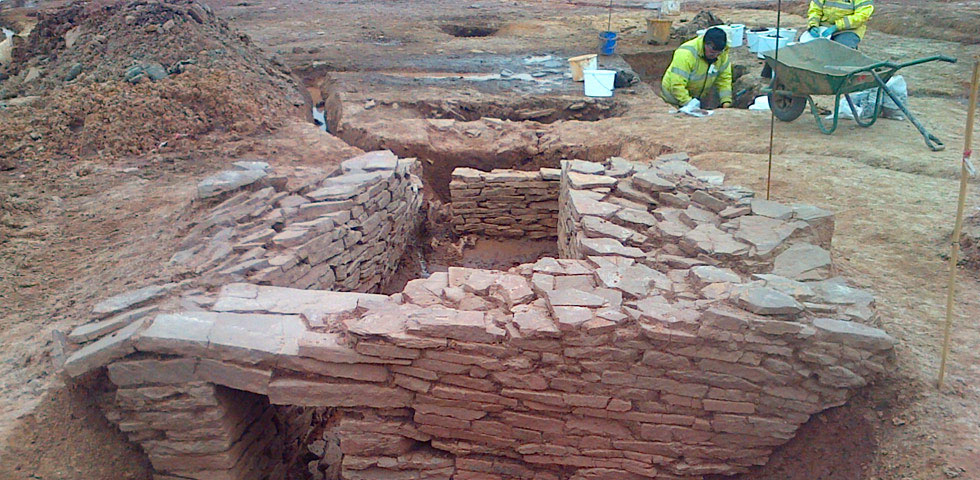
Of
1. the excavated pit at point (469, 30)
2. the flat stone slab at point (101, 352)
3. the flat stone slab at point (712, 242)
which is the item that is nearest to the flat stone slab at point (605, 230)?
the flat stone slab at point (712, 242)

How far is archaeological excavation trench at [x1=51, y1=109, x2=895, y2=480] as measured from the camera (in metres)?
3.37

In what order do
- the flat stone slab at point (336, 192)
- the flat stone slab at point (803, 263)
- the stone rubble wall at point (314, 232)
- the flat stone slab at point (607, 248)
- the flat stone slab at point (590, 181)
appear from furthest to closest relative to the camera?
the flat stone slab at point (590, 181) → the flat stone slab at point (336, 192) → the stone rubble wall at point (314, 232) → the flat stone slab at point (607, 248) → the flat stone slab at point (803, 263)

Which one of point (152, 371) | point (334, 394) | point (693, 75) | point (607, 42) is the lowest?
point (334, 394)

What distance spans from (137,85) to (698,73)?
22.2 ft

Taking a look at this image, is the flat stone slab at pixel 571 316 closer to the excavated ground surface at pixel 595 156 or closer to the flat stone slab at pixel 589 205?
the excavated ground surface at pixel 595 156

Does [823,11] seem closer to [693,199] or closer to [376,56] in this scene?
[693,199]

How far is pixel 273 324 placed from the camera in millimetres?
3771

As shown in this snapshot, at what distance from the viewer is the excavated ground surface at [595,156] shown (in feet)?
10.8

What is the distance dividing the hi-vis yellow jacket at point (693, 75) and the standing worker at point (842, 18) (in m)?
1.46

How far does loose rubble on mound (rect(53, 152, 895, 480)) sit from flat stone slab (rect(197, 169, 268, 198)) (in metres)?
0.74

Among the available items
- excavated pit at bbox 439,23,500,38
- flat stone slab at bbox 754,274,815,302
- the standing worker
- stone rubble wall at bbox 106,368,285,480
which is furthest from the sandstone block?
excavated pit at bbox 439,23,500,38

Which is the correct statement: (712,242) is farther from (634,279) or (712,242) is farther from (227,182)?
(227,182)

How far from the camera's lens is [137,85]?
7.03 m

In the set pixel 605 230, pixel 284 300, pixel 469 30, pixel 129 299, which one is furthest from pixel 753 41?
pixel 129 299
